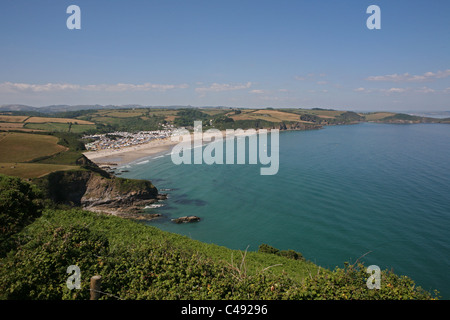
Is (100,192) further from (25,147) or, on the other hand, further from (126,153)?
(126,153)

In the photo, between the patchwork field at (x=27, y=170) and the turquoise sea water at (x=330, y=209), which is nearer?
the turquoise sea water at (x=330, y=209)

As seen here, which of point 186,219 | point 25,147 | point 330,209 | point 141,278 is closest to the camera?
point 141,278

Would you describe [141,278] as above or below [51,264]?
below

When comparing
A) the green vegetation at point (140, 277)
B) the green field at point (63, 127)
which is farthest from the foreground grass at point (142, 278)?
the green field at point (63, 127)

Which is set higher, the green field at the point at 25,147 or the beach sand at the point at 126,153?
the green field at the point at 25,147

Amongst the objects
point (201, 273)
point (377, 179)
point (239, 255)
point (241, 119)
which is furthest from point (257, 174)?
point (241, 119)

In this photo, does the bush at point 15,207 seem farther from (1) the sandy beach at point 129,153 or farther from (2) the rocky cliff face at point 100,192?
(1) the sandy beach at point 129,153

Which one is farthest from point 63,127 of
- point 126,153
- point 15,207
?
point 15,207
